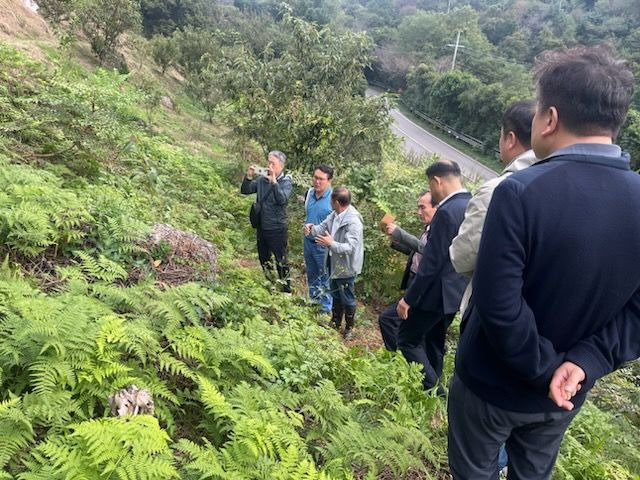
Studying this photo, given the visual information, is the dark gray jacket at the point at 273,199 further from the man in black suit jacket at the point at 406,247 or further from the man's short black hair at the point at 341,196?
the man in black suit jacket at the point at 406,247

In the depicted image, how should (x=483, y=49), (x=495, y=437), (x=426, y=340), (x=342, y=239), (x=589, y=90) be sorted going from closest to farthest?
(x=589, y=90) < (x=495, y=437) < (x=426, y=340) < (x=342, y=239) < (x=483, y=49)

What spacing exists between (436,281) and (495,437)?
5.34 feet

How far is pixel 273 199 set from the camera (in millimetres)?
6062

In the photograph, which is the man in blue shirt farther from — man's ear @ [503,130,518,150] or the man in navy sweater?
the man in navy sweater

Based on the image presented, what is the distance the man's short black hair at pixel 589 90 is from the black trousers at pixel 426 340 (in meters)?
2.30

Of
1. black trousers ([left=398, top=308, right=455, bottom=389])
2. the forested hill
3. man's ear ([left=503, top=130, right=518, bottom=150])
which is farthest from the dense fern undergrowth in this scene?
the forested hill

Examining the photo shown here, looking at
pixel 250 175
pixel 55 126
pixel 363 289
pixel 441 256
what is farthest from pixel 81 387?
pixel 363 289

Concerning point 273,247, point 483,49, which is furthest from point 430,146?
point 273,247

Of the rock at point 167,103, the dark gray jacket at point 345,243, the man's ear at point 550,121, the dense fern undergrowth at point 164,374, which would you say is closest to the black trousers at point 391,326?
the dense fern undergrowth at point 164,374

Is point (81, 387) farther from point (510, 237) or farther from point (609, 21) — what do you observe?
point (609, 21)

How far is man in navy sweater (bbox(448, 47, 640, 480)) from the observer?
1.67 metres

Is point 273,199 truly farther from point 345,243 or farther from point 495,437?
point 495,437

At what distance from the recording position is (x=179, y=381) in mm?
2961

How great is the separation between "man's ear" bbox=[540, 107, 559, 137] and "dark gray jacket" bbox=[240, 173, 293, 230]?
4.40m
